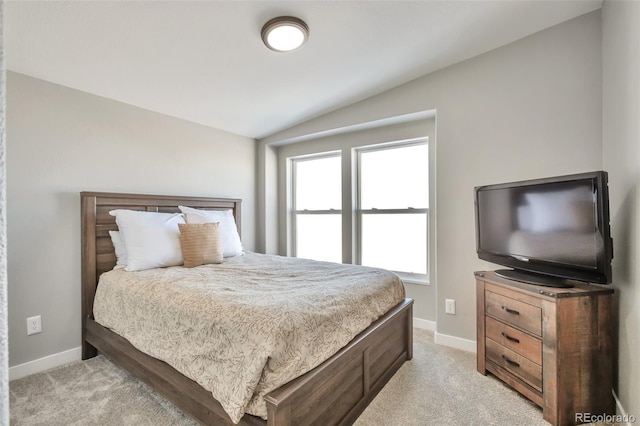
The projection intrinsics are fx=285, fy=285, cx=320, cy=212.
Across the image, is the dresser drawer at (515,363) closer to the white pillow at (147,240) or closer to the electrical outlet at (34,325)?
the white pillow at (147,240)

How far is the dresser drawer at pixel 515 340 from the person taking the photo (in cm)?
174

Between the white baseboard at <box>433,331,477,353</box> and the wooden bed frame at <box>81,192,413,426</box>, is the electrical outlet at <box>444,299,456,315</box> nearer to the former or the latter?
the white baseboard at <box>433,331,477,353</box>

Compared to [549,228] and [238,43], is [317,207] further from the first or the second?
[549,228]

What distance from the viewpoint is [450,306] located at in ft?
8.50

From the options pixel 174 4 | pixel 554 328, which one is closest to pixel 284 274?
pixel 554 328

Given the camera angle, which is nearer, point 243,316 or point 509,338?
point 243,316

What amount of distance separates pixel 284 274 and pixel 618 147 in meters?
2.31

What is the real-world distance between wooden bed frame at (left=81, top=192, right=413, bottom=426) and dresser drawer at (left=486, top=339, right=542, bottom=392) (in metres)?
0.58

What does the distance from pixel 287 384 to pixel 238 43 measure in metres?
2.16

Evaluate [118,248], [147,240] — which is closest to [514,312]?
[147,240]

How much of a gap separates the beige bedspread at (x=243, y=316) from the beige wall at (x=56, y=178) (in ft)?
1.19

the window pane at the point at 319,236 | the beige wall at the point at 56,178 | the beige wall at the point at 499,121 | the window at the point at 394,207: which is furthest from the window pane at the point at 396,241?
the beige wall at the point at 56,178

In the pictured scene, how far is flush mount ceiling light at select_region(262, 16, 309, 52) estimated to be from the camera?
1839mm

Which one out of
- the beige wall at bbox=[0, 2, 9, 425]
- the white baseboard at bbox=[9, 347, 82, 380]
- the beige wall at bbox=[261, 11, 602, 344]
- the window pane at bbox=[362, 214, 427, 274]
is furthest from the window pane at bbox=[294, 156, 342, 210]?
the beige wall at bbox=[0, 2, 9, 425]
